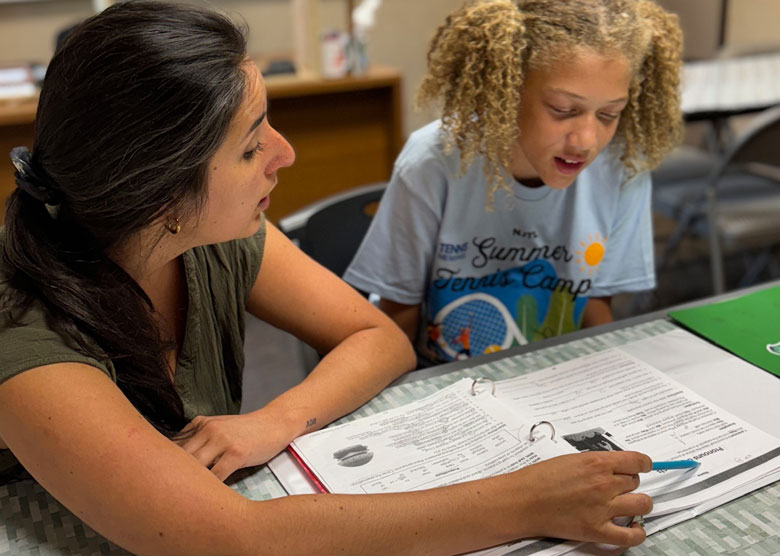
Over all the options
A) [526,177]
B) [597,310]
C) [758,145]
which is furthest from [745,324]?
[758,145]

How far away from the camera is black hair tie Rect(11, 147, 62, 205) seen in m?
0.91

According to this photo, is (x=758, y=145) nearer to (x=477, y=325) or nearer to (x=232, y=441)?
(x=477, y=325)

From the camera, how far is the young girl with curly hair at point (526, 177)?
1.23 m

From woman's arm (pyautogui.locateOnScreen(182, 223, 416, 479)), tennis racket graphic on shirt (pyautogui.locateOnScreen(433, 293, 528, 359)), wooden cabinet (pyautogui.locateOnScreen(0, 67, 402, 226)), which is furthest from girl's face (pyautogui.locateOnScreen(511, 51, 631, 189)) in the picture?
wooden cabinet (pyautogui.locateOnScreen(0, 67, 402, 226))

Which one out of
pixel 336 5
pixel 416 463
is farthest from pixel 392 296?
pixel 336 5

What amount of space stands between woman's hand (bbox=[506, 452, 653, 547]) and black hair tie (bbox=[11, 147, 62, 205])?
601 mm

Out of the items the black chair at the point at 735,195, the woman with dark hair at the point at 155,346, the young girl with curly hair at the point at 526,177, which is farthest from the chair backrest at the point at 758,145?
the woman with dark hair at the point at 155,346

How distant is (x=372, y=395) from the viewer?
1095 mm

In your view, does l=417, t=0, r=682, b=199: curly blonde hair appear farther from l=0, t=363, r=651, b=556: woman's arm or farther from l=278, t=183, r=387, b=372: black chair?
l=0, t=363, r=651, b=556: woman's arm

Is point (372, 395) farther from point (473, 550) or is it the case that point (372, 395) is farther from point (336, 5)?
point (336, 5)

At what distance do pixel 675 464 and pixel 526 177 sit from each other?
0.62 m

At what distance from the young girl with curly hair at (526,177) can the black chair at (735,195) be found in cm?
101

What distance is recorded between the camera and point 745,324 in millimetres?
1248

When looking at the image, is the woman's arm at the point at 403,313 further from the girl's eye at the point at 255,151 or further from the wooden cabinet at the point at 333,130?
the wooden cabinet at the point at 333,130
